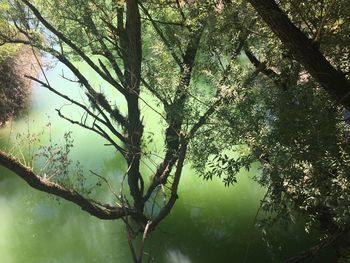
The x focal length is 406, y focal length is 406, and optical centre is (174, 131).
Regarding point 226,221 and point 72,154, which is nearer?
point 226,221

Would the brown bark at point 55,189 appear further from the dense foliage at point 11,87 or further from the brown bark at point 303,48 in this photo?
the dense foliage at point 11,87

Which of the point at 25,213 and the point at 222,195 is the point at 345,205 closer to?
the point at 222,195

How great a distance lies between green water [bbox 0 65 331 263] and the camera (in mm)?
5887

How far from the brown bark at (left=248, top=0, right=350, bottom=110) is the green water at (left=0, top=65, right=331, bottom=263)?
3.02 meters

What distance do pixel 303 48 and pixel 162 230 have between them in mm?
4224

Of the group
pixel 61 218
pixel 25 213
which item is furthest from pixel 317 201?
pixel 25 213

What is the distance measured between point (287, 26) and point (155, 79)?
242 cm

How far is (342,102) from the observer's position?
3053 millimetres

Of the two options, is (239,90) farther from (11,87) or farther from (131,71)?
(11,87)

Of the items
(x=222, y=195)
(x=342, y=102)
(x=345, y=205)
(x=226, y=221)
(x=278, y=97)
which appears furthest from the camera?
(x=222, y=195)

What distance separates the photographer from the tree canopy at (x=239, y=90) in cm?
307

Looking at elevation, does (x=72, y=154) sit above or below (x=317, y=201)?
above

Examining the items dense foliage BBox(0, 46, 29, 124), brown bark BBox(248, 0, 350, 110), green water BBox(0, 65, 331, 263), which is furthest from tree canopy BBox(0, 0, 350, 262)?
dense foliage BBox(0, 46, 29, 124)

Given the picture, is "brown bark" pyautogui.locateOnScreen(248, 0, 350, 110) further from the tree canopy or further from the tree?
the tree
